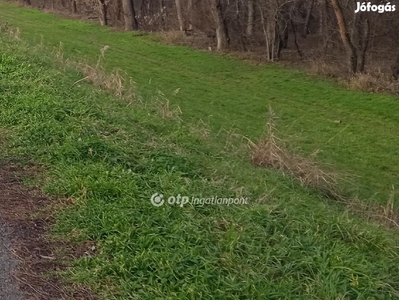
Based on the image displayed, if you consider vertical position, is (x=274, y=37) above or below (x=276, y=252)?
above

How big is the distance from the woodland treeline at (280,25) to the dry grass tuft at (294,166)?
11.1 metres

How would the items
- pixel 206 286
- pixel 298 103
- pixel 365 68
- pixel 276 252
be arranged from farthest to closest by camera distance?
pixel 365 68 → pixel 298 103 → pixel 276 252 → pixel 206 286

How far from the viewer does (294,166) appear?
777 cm

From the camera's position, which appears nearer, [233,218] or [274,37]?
[233,218]

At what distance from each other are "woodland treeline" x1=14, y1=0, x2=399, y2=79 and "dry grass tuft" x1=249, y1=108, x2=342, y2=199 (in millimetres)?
11083

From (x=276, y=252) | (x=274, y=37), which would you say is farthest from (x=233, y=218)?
(x=274, y=37)

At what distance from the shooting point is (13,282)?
3689mm

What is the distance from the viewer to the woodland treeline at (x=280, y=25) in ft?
63.1

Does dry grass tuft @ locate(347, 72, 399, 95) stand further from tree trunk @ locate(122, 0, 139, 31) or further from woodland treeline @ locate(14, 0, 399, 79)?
tree trunk @ locate(122, 0, 139, 31)

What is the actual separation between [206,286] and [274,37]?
1902 cm

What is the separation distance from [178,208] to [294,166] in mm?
3327

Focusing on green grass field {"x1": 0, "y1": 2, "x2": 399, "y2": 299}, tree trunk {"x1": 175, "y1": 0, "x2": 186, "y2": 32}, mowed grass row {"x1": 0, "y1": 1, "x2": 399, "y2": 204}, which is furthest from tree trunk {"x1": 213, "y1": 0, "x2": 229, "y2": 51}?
green grass field {"x1": 0, "y1": 2, "x2": 399, "y2": 299}

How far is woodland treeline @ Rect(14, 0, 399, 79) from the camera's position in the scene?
63.1 feet

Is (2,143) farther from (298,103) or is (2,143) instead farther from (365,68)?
(365,68)
